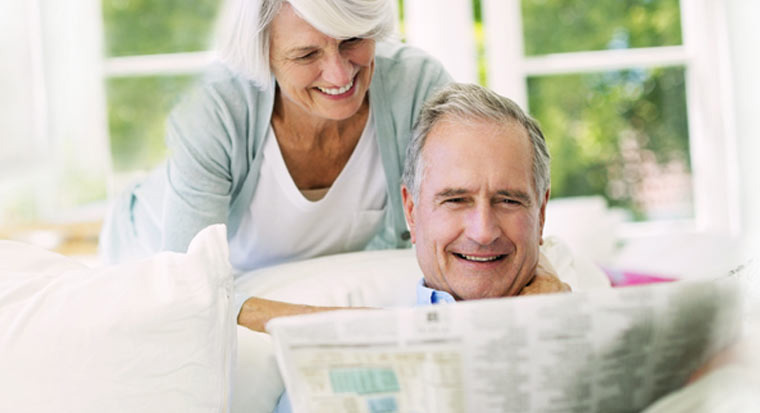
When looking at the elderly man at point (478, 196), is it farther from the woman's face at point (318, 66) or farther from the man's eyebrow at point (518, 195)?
the woman's face at point (318, 66)

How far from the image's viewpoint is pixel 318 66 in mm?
1423

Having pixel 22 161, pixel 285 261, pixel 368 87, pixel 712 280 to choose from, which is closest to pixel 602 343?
pixel 712 280

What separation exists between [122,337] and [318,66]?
68 centimetres

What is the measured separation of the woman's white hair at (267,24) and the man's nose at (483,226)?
0.44 metres

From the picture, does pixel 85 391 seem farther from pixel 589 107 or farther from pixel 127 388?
pixel 589 107

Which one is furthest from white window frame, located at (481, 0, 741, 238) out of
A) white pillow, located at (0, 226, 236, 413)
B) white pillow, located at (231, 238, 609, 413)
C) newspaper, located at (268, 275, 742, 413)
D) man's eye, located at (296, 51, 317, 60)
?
newspaper, located at (268, 275, 742, 413)

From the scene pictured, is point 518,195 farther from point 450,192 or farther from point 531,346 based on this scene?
point 531,346

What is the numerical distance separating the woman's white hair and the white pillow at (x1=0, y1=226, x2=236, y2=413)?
504 millimetres

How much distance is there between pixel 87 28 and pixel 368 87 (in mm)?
3589

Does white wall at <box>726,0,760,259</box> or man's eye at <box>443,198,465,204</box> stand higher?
white wall at <box>726,0,760,259</box>

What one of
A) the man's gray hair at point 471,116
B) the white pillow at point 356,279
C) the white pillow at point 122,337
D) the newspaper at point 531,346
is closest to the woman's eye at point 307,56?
the man's gray hair at point 471,116

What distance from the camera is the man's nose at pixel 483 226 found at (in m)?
1.16

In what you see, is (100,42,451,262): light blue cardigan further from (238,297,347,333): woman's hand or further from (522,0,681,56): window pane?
(522,0,681,56): window pane

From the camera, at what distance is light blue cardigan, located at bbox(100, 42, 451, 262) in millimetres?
→ 1438
